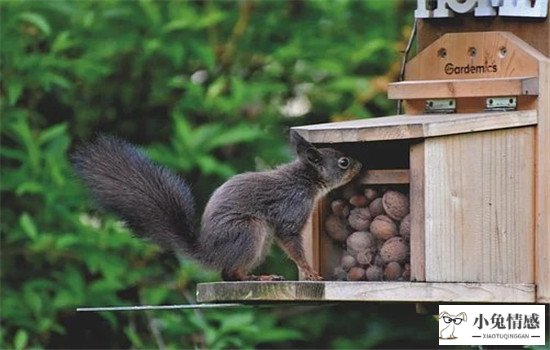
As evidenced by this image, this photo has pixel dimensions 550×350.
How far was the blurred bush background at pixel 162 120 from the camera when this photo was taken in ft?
16.8

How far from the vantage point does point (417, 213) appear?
118 inches

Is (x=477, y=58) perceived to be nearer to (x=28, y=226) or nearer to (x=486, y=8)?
(x=486, y=8)

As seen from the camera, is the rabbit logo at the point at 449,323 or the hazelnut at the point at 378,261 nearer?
the rabbit logo at the point at 449,323

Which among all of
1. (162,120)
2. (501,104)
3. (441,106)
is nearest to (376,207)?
(441,106)

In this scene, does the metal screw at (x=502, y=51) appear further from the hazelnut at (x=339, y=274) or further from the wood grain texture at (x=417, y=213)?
the hazelnut at (x=339, y=274)

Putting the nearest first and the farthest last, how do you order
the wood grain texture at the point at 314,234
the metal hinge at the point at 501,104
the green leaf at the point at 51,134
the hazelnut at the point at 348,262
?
1. the metal hinge at the point at 501,104
2. the hazelnut at the point at 348,262
3. the wood grain texture at the point at 314,234
4. the green leaf at the point at 51,134

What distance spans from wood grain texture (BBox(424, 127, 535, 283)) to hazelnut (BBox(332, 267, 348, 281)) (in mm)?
355

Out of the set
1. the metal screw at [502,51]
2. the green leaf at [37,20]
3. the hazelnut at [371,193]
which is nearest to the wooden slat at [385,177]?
the hazelnut at [371,193]

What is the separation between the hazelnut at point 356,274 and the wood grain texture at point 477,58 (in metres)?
0.49

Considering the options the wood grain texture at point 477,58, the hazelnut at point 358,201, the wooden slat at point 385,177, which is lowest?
the hazelnut at point 358,201

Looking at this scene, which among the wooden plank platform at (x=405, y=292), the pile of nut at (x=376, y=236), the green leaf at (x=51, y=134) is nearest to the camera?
the wooden plank platform at (x=405, y=292)

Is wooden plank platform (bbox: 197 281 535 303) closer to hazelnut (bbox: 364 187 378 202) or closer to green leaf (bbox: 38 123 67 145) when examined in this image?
A: hazelnut (bbox: 364 187 378 202)

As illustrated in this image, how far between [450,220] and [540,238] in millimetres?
199

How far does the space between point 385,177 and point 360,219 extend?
132 mm
